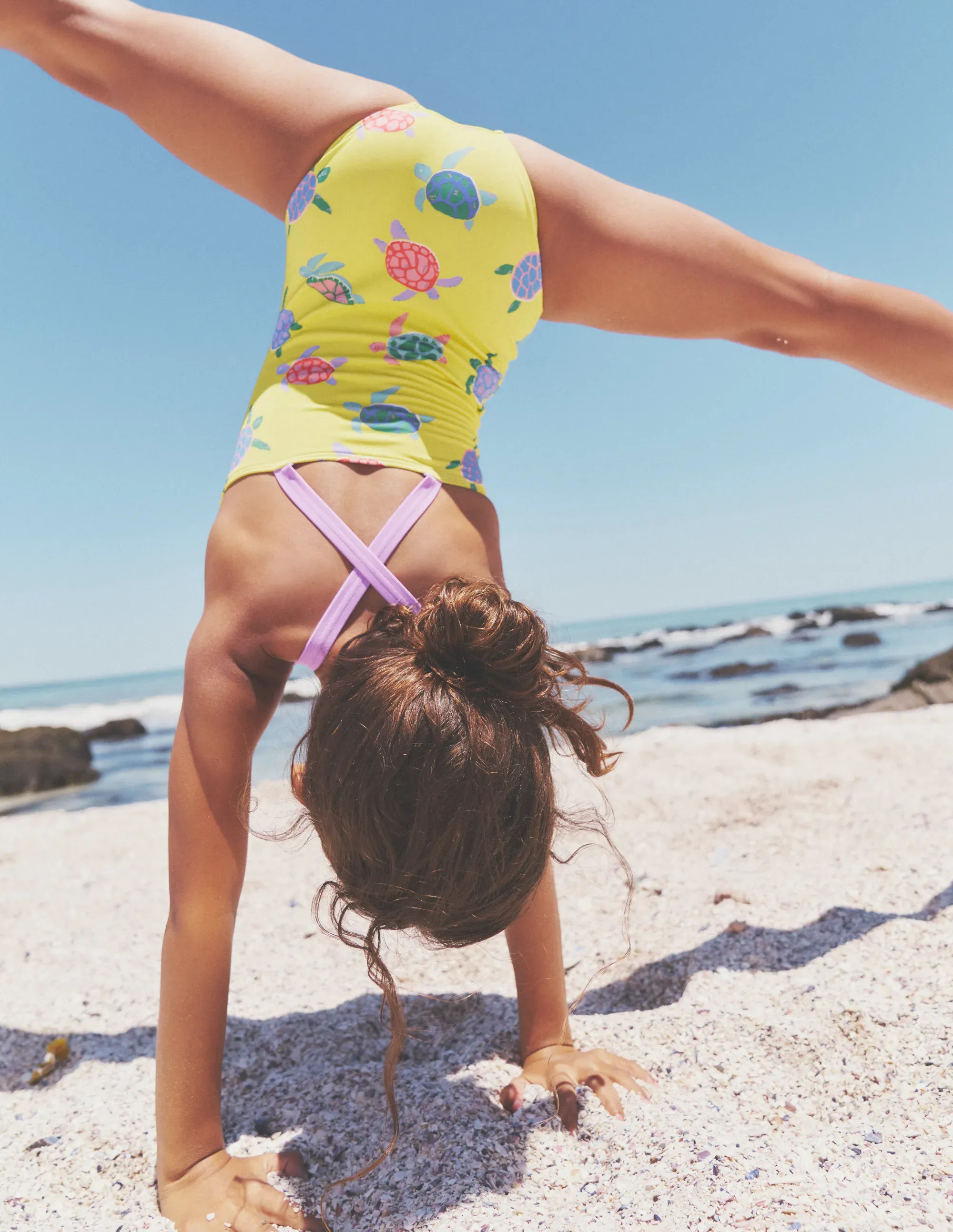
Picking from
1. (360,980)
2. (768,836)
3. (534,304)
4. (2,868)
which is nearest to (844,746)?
(768,836)

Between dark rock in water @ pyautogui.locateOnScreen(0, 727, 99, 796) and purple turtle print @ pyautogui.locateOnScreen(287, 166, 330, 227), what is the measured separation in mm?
7409

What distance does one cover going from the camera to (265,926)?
294 cm

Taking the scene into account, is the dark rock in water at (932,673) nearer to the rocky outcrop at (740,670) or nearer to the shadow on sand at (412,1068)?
the rocky outcrop at (740,670)

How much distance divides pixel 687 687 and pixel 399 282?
955cm

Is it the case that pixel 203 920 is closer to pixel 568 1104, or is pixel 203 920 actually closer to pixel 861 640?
pixel 568 1104

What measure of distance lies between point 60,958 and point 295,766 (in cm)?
189

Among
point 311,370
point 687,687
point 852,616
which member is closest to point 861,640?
point 687,687

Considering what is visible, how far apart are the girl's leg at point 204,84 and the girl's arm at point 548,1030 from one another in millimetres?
1719

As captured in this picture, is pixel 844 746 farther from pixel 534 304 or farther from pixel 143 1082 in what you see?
pixel 143 1082

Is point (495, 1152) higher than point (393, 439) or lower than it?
lower

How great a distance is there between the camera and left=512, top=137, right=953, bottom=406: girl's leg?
184 centimetres

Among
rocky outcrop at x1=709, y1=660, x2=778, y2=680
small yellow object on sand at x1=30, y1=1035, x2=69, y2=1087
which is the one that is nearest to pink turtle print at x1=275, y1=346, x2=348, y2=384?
small yellow object on sand at x1=30, y1=1035, x2=69, y2=1087

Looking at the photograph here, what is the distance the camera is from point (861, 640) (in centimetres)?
1319

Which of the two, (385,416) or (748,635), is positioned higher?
(385,416)
